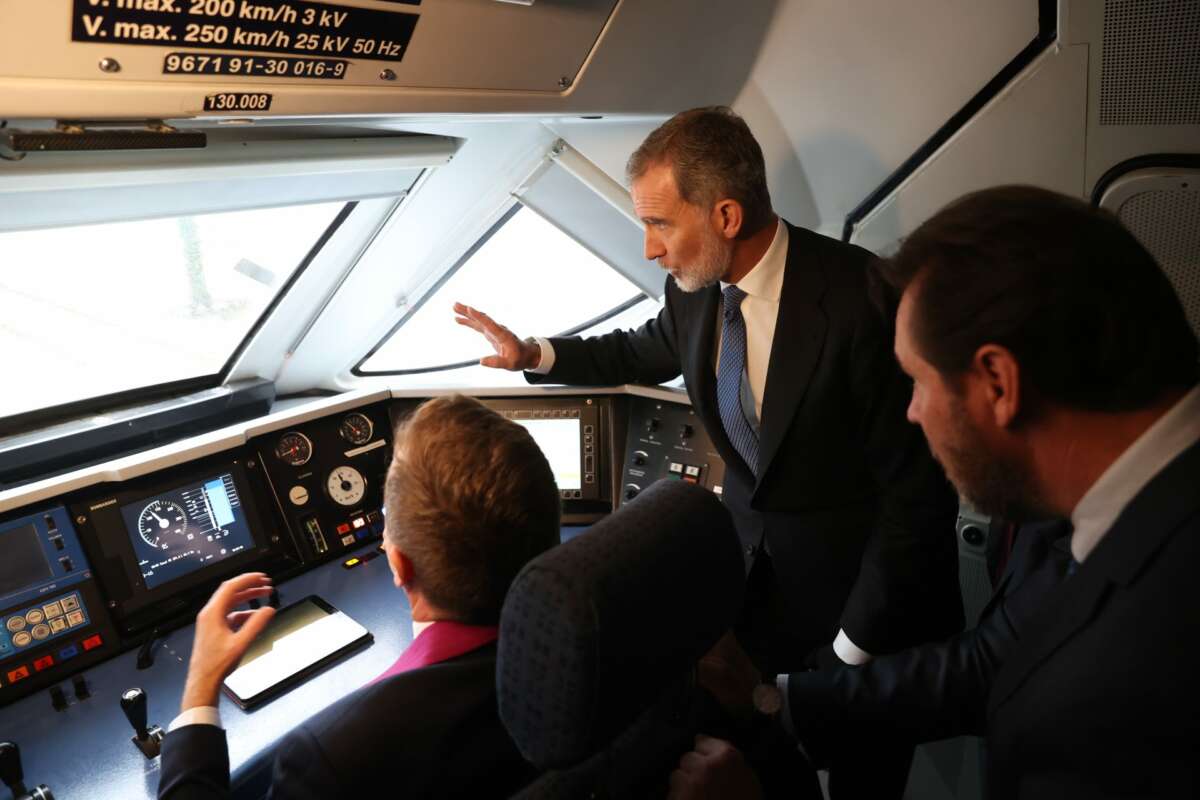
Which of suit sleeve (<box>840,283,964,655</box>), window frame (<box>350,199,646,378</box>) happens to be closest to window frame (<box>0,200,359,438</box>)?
window frame (<box>350,199,646,378</box>)

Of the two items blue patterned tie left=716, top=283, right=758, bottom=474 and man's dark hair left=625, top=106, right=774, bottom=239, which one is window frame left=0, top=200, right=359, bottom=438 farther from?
blue patterned tie left=716, top=283, right=758, bottom=474

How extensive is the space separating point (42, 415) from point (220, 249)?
2.38ft

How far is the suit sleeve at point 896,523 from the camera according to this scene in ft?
5.94

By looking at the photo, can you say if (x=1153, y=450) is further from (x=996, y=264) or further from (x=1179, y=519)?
(x=996, y=264)

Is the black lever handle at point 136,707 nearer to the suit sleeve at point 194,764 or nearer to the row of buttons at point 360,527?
the suit sleeve at point 194,764

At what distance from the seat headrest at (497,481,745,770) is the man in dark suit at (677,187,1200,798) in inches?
10.3

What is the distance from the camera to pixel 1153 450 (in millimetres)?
1004

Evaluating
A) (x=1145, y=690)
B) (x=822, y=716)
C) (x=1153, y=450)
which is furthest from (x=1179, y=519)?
(x=822, y=716)

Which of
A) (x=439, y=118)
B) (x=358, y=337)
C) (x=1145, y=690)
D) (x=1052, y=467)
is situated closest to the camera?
(x=1145, y=690)

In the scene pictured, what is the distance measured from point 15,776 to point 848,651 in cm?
186

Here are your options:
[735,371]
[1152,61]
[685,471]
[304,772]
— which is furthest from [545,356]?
[1152,61]

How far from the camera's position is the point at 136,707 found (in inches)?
65.2

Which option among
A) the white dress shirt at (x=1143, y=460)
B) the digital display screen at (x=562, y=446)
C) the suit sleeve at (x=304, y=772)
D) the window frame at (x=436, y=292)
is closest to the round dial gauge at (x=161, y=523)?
the digital display screen at (x=562, y=446)

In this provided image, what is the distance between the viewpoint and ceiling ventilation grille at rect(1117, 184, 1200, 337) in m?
1.87
